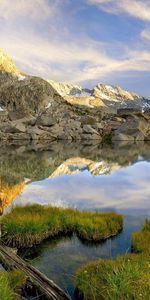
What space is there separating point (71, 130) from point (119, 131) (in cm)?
1525

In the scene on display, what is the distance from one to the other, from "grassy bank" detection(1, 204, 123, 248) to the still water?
1.64 ft

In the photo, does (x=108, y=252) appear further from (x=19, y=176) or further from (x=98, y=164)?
(x=98, y=164)

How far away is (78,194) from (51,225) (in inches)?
443

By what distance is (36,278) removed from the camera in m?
12.0

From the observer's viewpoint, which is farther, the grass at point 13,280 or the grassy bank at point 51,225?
the grassy bank at point 51,225

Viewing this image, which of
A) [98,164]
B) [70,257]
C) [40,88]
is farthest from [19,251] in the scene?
[40,88]

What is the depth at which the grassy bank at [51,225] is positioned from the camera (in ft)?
56.6

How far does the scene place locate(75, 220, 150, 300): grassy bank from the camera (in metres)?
10.1

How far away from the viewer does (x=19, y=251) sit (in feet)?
54.2

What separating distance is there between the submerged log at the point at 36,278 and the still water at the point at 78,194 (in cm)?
116

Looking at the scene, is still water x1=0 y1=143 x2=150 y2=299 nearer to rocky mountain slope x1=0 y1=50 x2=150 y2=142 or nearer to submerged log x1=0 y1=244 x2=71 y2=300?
submerged log x1=0 y1=244 x2=71 y2=300

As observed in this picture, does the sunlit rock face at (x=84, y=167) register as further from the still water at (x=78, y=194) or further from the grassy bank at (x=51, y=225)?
the grassy bank at (x=51, y=225)

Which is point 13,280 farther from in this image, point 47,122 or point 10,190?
point 47,122

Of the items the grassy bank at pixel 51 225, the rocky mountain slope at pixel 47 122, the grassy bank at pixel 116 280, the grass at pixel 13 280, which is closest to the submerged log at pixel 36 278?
the grass at pixel 13 280
